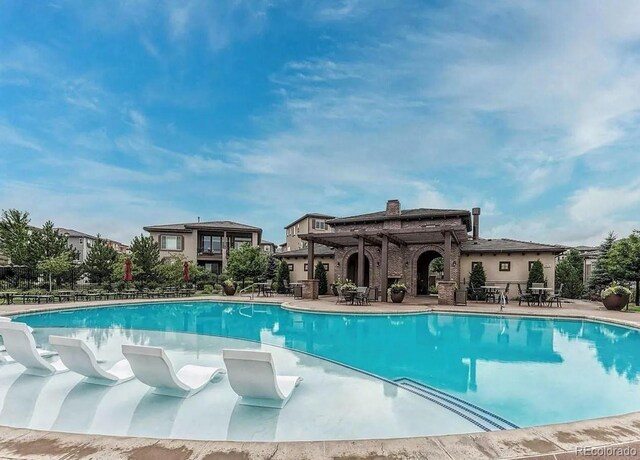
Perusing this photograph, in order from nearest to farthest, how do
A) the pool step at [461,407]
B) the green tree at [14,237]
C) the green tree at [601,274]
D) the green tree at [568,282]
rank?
1. the pool step at [461,407]
2. the green tree at [14,237]
3. the green tree at [568,282]
4. the green tree at [601,274]

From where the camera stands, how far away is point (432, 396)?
5.45 meters

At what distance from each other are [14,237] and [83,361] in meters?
23.3

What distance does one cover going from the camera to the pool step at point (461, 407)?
446 centimetres

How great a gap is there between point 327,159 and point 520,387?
1696 cm

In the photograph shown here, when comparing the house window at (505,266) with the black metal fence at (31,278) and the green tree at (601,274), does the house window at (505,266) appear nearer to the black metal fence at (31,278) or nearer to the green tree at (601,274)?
the green tree at (601,274)

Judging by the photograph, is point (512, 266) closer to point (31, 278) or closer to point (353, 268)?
point (353, 268)

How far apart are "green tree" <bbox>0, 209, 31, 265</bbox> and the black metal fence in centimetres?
138

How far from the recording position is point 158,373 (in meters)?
4.71

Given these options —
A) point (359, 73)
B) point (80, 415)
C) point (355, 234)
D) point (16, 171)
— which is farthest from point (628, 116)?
→ point (16, 171)

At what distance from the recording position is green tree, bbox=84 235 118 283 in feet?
85.2

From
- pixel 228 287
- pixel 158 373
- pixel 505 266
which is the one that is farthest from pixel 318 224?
pixel 158 373

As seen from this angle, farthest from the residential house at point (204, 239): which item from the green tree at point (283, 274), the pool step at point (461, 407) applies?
the pool step at point (461, 407)

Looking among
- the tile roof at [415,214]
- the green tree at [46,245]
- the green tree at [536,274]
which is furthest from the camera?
the green tree at [46,245]

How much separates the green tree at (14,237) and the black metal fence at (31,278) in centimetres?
138
